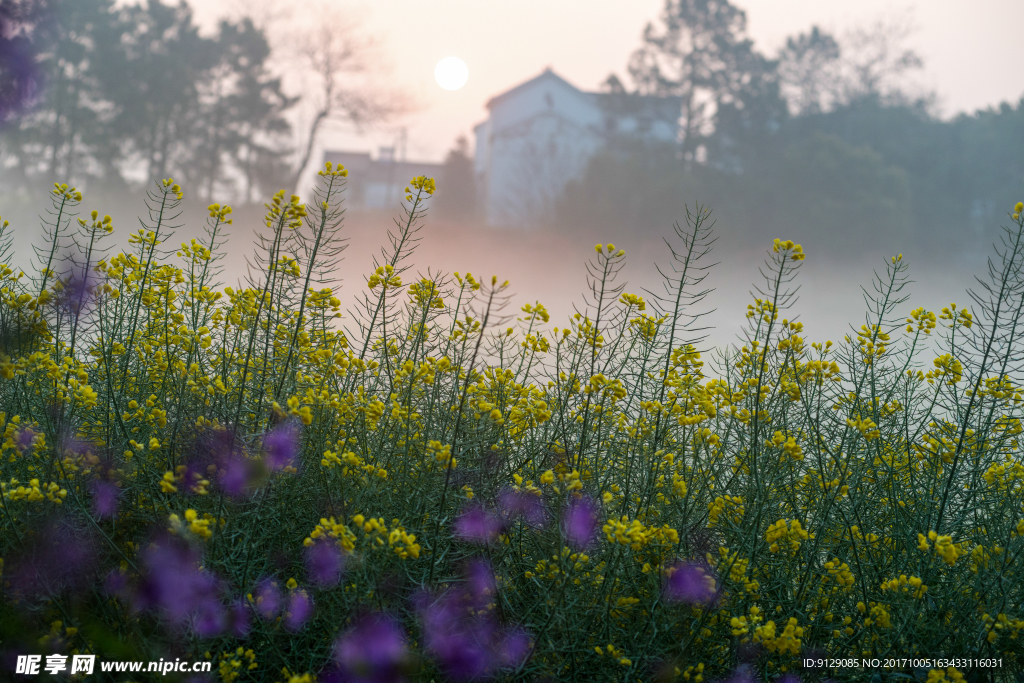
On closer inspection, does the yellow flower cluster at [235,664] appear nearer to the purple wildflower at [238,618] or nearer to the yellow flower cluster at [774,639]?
the purple wildflower at [238,618]

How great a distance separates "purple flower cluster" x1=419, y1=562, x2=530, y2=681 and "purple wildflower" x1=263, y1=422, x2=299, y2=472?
0.51 m

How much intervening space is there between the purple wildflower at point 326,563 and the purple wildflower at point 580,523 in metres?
0.57

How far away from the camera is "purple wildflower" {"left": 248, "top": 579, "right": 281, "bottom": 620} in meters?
1.66

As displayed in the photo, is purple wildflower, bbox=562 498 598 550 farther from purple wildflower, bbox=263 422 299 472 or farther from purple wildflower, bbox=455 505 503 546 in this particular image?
purple wildflower, bbox=263 422 299 472

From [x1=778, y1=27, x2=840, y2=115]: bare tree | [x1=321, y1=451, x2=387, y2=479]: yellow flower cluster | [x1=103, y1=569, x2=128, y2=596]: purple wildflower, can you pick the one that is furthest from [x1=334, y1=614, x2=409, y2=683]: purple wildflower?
[x1=778, y1=27, x2=840, y2=115]: bare tree

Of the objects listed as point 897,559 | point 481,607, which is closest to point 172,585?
point 481,607

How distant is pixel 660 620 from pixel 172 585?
3.77 feet

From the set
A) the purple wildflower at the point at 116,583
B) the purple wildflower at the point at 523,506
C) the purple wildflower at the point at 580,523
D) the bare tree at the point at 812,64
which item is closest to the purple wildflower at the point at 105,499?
the purple wildflower at the point at 116,583

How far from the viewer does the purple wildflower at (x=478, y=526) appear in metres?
1.83

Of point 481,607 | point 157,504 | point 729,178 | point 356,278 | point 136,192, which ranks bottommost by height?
point 481,607

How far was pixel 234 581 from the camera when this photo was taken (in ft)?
5.57

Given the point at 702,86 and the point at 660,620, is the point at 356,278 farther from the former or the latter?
the point at 660,620

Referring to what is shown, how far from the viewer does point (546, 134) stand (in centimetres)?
2277

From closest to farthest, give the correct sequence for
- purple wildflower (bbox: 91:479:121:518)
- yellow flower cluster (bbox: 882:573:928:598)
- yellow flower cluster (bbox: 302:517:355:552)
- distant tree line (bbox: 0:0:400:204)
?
yellow flower cluster (bbox: 302:517:355:552) → yellow flower cluster (bbox: 882:573:928:598) → purple wildflower (bbox: 91:479:121:518) → distant tree line (bbox: 0:0:400:204)
